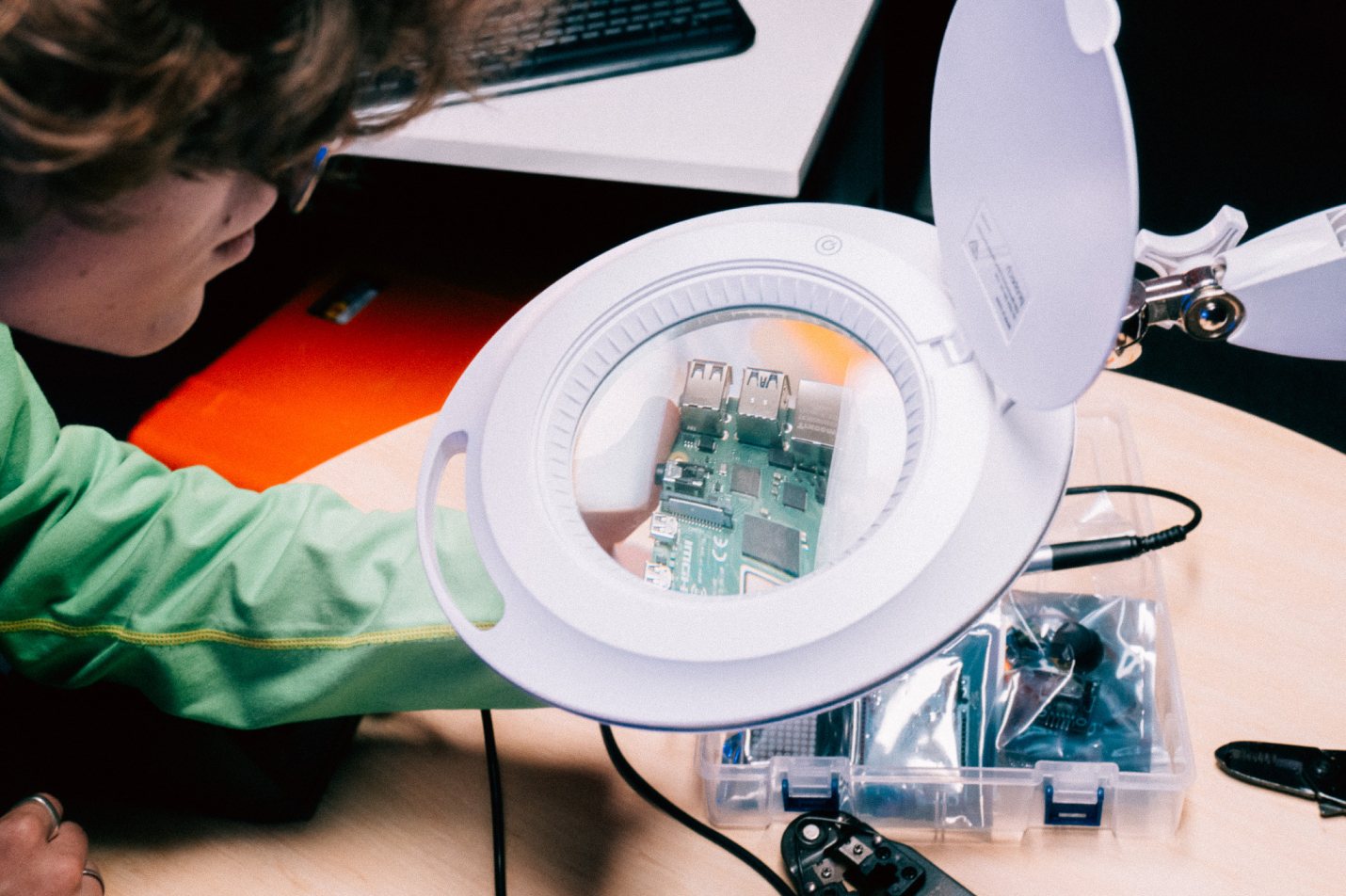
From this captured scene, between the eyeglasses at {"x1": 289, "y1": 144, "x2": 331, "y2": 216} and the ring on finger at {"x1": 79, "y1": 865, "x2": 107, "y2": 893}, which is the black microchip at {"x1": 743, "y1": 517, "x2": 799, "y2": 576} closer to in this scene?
the eyeglasses at {"x1": 289, "y1": 144, "x2": 331, "y2": 216}

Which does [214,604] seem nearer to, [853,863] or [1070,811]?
[853,863]

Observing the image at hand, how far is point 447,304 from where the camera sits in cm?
113

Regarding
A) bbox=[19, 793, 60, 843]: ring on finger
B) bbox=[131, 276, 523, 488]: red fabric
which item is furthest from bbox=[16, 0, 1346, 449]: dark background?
bbox=[19, 793, 60, 843]: ring on finger

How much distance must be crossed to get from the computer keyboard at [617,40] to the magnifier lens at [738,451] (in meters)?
0.50

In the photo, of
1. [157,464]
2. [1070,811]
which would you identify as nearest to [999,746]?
[1070,811]

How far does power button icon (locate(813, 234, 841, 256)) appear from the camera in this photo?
52cm

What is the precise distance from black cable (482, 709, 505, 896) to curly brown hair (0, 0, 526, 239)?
14.5 inches

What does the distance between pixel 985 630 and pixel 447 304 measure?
73 cm

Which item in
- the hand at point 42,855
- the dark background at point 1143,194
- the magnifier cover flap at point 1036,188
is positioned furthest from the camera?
the dark background at point 1143,194

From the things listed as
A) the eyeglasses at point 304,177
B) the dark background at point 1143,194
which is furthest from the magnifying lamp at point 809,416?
the dark background at point 1143,194

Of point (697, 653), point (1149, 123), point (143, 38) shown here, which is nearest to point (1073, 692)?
point (697, 653)

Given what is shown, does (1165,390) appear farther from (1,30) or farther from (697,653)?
(1,30)

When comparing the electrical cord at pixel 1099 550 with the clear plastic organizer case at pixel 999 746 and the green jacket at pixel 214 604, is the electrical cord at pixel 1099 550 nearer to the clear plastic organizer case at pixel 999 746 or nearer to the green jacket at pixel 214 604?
the clear plastic organizer case at pixel 999 746

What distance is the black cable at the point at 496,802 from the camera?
615 millimetres
